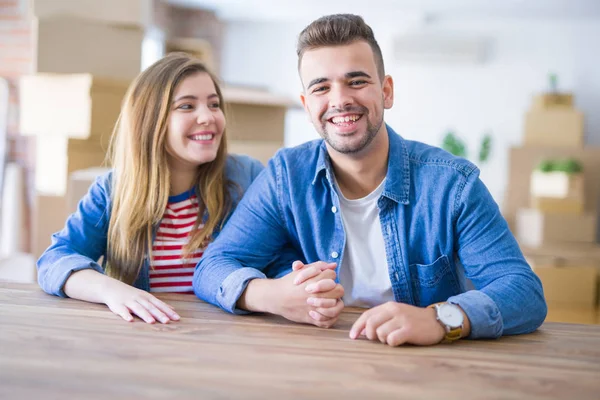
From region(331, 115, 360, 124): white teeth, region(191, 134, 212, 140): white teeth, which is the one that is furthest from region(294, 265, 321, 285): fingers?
region(191, 134, 212, 140): white teeth

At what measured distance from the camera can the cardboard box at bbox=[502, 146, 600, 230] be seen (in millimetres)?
4773

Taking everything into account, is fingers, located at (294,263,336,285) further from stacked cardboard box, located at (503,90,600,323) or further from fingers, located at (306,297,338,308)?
stacked cardboard box, located at (503,90,600,323)

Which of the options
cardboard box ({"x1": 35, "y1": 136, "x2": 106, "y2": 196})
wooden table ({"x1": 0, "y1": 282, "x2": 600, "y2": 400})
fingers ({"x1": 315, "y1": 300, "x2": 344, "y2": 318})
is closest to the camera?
wooden table ({"x1": 0, "y1": 282, "x2": 600, "y2": 400})

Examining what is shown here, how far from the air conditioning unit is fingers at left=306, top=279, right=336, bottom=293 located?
593 cm

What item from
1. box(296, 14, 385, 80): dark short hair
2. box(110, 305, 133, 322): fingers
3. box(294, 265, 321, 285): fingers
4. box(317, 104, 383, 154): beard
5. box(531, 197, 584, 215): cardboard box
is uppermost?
box(296, 14, 385, 80): dark short hair

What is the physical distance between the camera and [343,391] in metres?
0.82

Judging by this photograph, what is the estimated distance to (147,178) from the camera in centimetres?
164

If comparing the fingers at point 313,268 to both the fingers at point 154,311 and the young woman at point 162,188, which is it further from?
the young woman at point 162,188

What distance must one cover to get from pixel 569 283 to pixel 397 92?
11.2 ft

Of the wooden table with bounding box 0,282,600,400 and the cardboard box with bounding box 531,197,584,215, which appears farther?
the cardboard box with bounding box 531,197,584,215

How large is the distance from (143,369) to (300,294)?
338mm

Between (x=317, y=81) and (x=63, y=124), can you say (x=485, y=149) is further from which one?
(x=317, y=81)

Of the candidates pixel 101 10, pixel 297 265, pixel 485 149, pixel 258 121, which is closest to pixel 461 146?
pixel 485 149

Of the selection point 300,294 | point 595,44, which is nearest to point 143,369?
point 300,294
